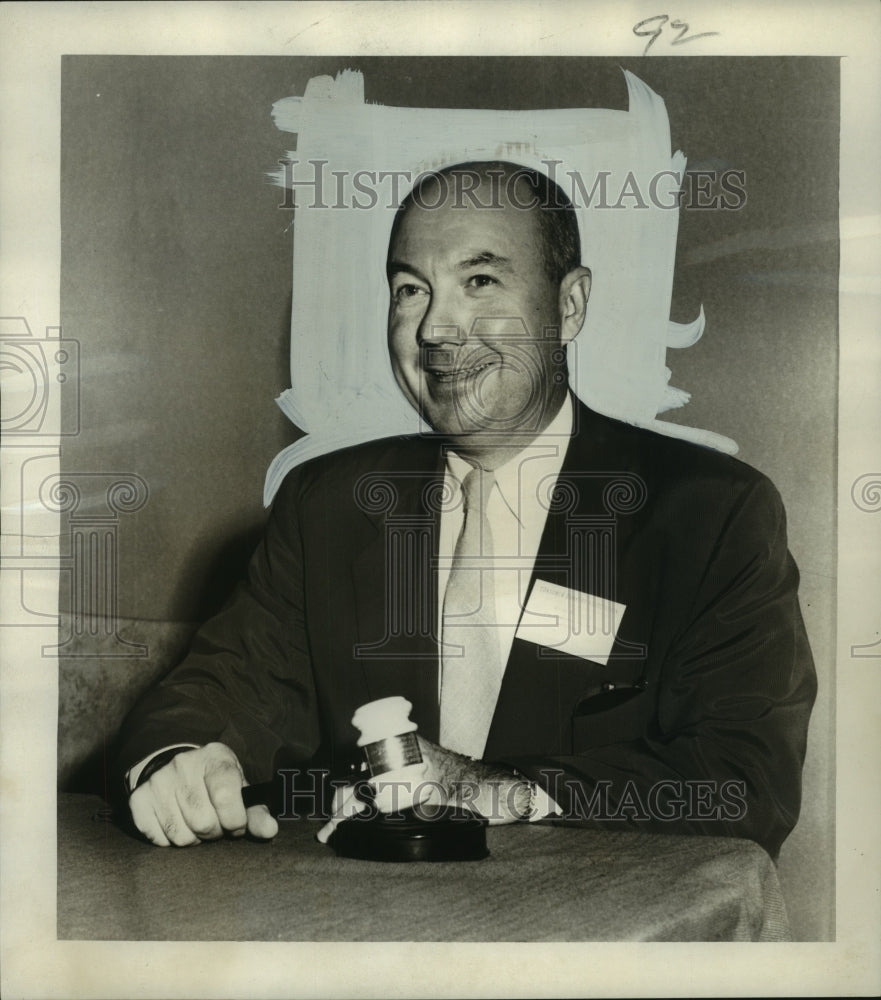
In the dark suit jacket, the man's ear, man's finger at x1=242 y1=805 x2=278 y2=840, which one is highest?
the man's ear

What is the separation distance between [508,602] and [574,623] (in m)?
0.15

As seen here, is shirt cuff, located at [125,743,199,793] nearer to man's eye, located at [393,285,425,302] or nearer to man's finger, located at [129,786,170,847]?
man's finger, located at [129,786,170,847]

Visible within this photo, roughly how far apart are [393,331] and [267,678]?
0.79 meters

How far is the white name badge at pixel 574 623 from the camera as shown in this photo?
2168mm

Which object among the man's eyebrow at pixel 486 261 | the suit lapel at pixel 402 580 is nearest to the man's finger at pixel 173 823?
the suit lapel at pixel 402 580

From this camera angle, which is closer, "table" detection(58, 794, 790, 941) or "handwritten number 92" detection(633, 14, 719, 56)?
"table" detection(58, 794, 790, 941)

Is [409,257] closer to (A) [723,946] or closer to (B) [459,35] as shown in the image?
(B) [459,35]

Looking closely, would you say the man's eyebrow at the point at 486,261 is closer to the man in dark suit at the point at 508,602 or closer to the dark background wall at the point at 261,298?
the man in dark suit at the point at 508,602

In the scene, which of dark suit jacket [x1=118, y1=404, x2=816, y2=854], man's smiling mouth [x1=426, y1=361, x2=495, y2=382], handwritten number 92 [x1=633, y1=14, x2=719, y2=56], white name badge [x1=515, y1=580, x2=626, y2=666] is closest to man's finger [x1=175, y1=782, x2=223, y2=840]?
dark suit jacket [x1=118, y1=404, x2=816, y2=854]

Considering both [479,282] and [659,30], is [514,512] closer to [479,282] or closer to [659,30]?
[479,282]

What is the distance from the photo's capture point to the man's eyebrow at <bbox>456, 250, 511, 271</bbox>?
2.18 metres

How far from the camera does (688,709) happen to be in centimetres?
215

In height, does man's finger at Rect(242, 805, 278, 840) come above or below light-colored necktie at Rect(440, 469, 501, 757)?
below

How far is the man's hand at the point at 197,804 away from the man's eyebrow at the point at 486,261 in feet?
3.75
